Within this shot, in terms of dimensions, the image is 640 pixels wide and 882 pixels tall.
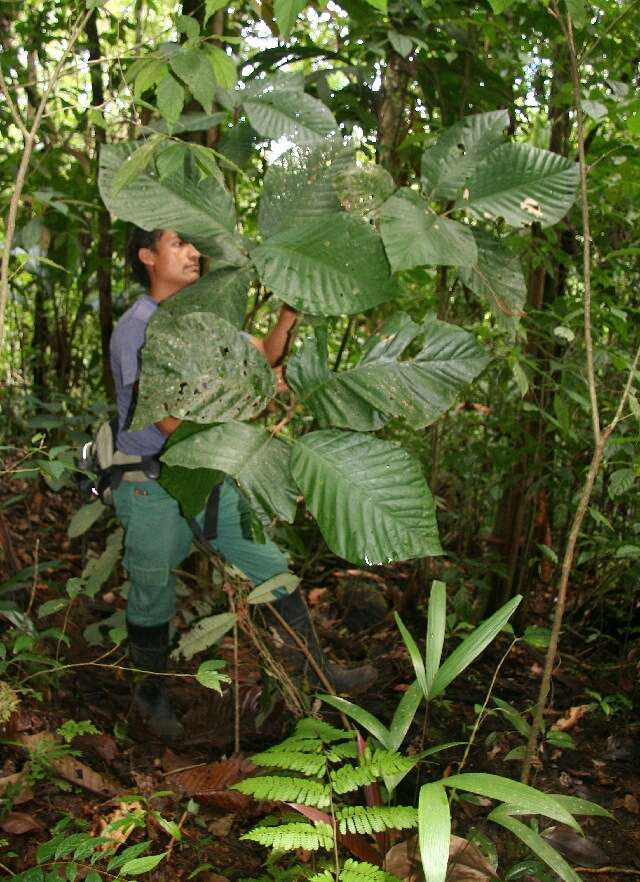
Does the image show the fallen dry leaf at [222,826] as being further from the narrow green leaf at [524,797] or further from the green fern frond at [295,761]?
the narrow green leaf at [524,797]

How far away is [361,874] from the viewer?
1.30 metres

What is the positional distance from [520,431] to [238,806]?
1612 millimetres

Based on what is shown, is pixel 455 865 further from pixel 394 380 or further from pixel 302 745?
pixel 394 380

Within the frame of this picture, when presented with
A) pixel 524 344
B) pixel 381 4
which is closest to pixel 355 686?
pixel 524 344

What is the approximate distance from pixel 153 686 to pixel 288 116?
1804 millimetres

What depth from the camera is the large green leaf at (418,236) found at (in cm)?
121

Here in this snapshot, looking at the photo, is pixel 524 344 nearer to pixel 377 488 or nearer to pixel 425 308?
pixel 425 308

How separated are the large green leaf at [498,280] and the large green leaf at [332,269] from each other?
21cm

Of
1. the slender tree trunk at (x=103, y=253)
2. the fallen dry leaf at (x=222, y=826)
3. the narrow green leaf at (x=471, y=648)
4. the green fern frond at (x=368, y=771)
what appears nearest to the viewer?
the green fern frond at (x=368, y=771)

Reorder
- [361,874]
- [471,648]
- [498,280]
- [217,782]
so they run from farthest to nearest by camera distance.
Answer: [217,782], [471,648], [498,280], [361,874]

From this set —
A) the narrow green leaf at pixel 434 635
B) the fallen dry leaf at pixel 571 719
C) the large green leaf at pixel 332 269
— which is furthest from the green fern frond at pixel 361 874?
the fallen dry leaf at pixel 571 719

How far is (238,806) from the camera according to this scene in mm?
2078

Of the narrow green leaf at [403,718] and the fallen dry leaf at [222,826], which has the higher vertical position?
the narrow green leaf at [403,718]

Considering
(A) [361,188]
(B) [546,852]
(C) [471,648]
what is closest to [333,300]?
(A) [361,188]
